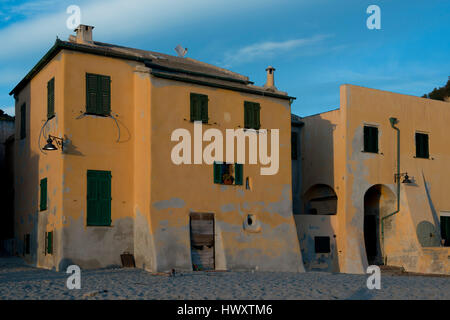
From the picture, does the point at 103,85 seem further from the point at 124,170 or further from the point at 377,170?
the point at 377,170

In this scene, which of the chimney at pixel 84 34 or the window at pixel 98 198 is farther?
the chimney at pixel 84 34

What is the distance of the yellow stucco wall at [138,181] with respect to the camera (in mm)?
20078

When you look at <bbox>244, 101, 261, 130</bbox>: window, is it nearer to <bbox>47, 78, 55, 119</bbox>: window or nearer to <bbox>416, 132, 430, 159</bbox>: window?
<bbox>47, 78, 55, 119</bbox>: window

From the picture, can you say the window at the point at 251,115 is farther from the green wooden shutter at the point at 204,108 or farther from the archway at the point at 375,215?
the archway at the point at 375,215

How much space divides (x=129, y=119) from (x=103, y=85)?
4.97 ft

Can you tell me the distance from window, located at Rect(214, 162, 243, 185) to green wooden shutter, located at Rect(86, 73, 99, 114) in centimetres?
486

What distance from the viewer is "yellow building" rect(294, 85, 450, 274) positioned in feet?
85.8

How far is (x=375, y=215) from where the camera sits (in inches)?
1128

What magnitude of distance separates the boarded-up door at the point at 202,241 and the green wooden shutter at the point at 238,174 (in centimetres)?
173

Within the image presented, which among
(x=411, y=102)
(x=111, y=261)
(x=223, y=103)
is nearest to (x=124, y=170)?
(x=111, y=261)

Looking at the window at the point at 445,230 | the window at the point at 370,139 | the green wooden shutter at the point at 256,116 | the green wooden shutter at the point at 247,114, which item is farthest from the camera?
the window at the point at 445,230

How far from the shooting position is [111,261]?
66.8 feet

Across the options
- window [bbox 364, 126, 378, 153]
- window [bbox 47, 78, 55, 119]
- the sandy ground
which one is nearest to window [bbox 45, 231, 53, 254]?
the sandy ground

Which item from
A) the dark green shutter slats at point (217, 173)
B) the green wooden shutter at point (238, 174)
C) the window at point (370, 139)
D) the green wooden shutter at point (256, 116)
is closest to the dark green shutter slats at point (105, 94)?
the dark green shutter slats at point (217, 173)
